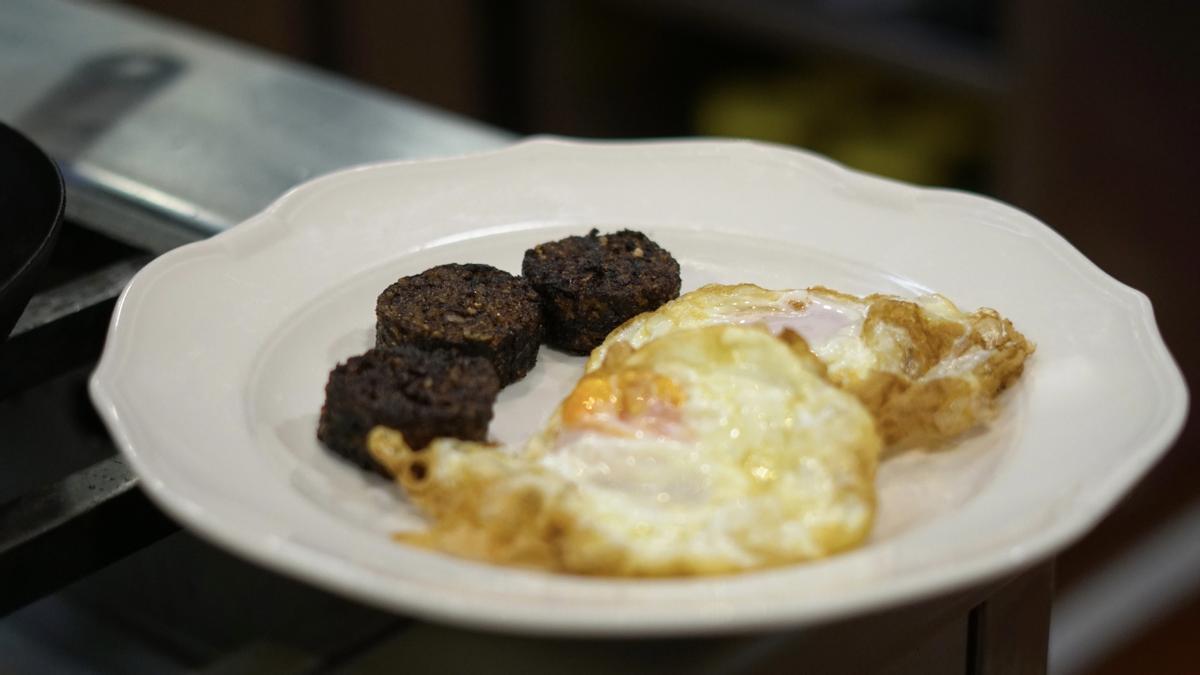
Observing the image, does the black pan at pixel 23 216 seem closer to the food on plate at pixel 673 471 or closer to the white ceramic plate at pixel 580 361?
the white ceramic plate at pixel 580 361

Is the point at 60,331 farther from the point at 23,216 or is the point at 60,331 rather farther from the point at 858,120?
the point at 858,120

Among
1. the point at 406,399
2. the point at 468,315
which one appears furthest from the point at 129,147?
the point at 406,399

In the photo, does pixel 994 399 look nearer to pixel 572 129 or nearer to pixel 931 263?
pixel 931 263

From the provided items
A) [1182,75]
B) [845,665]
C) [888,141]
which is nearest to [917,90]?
[888,141]

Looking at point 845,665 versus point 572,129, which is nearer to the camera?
point 845,665

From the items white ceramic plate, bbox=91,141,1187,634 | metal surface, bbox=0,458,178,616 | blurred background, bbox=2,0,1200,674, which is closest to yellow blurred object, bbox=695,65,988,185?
blurred background, bbox=2,0,1200,674

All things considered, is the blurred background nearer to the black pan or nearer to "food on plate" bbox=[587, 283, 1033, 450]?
"food on plate" bbox=[587, 283, 1033, 450]
